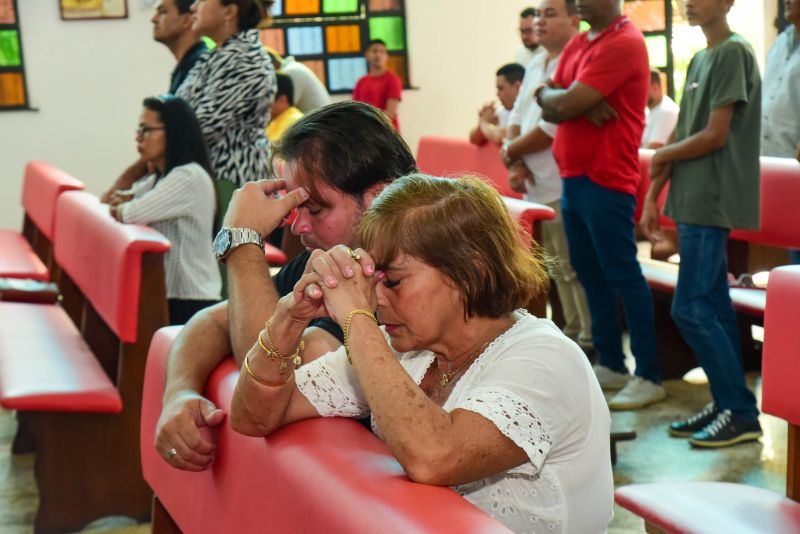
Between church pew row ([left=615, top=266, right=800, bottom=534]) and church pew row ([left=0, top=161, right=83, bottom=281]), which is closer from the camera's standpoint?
church pew row ([left=615, top=266, right=800, bottom=534])

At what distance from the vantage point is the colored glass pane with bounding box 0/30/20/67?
32.2 ft

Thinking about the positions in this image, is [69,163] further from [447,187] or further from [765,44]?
[447,187]

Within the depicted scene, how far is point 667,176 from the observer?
4152 millimetres

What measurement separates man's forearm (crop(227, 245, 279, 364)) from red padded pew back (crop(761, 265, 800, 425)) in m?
1.06

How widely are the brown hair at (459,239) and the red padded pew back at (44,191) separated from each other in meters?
4.29

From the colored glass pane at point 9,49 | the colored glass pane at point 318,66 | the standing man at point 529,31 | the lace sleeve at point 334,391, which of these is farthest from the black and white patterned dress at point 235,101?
the colored glass pane at point 318,66

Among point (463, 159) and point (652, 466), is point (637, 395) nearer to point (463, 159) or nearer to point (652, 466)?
point (652, 466)

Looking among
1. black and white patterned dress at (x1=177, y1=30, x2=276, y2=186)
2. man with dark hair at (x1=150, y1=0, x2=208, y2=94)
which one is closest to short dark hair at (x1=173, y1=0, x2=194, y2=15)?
man with dark hair at (x1=150, y1=0, x2=208, y2=94)

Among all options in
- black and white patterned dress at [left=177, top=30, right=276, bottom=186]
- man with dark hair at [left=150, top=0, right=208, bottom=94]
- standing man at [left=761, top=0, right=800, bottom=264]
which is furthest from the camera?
standing man at [left=761, top=0, right=800, bottom=264]

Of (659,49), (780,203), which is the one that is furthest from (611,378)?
(659,49)

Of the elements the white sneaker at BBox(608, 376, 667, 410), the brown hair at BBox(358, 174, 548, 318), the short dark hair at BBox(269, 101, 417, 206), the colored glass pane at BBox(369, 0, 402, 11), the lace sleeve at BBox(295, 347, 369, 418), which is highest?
the colored glass pane at BBox(369, 0, 402, 11)

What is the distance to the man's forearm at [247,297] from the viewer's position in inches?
81.8

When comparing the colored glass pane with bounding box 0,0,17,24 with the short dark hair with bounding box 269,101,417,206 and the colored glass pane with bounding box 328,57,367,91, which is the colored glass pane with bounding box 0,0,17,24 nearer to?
the colored glass pane with bounding box 328,57,367,91

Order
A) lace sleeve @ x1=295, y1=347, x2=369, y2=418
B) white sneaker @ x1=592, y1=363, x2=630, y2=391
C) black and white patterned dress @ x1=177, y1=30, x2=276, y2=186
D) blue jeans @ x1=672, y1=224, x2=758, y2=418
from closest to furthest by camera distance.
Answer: lace sleeve @ x1=295, y1=347, x2=369, y2=418 < blue jeans @ x1=672, y1=224, x2=758, y2=418 < black and white patterned dress @ x1=177, y1=30, x2=276, y2=186 < white sneaker @ x1=592, y1=363, x2=630, y2=391
